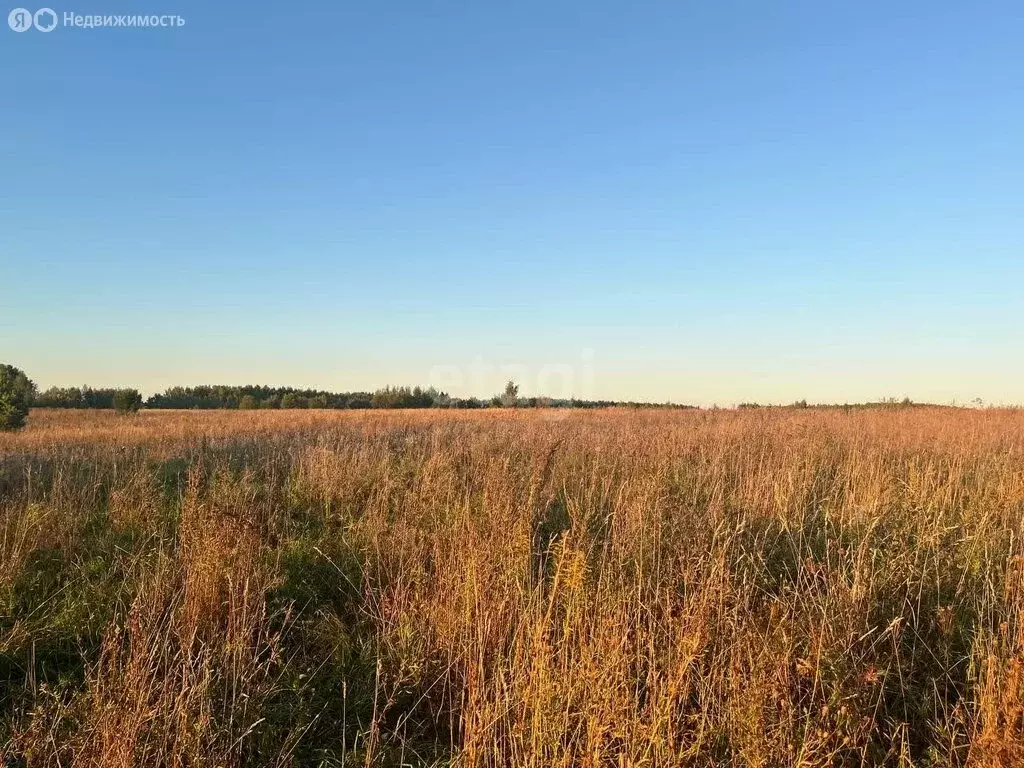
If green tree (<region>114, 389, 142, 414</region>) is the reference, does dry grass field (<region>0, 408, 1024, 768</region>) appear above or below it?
below

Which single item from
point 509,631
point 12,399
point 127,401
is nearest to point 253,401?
point 127,401

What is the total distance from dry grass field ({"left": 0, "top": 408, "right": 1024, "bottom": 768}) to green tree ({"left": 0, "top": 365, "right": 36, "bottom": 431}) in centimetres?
2344

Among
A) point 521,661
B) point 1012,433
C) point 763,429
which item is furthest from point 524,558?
point 1012,433

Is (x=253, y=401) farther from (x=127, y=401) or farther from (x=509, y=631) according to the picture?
(x=509, y=631)

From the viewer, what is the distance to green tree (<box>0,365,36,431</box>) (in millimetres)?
24328

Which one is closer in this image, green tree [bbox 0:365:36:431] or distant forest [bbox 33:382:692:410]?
green tree [bbox 0:365:36:431]

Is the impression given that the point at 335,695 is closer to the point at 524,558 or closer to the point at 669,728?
the point at 524,558

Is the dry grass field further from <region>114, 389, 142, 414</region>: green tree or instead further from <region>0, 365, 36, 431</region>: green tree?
<region>114, 389, 142, 414</region>: green tree

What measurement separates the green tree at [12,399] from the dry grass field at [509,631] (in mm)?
23444

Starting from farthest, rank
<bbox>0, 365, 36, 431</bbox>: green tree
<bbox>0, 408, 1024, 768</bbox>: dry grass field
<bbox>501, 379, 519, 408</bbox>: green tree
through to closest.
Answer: <bbox>501, 379, 519, 408</bbox>: green tree, <bbox>0, 365, 36, 431</bbox>: green tree, <bbox>0, 408, 1024, 768</bbox>: dry grass field

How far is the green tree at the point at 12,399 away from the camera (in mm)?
24328

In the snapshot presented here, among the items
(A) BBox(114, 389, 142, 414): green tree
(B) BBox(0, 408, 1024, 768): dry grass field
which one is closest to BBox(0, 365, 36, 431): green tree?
(B) BBox(0, 408, 1024, 768): dry grass field

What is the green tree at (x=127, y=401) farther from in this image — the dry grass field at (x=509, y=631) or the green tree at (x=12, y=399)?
the dry grass field at (x=509, y=631)

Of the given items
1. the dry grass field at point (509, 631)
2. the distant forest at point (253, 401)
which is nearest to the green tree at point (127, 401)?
the distant forest at point (253, 401)
